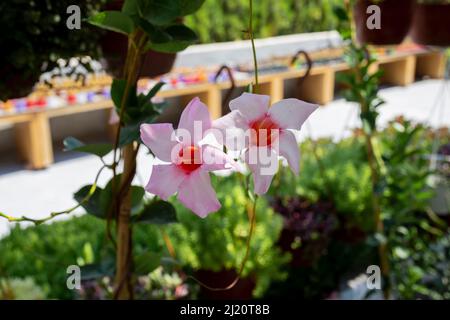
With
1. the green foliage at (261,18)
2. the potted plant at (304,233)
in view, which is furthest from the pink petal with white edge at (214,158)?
the green foliage at (261,18)

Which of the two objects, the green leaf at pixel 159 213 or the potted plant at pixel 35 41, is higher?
the potted plant at pixel 35 41

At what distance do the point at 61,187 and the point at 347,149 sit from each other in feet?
6.49

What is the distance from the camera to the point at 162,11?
52 centimetres

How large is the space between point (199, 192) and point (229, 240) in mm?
1053

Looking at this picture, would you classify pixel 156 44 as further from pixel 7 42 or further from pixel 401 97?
pixel 401 97

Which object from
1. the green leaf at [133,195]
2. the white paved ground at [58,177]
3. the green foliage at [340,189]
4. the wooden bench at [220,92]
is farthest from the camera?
the wooden bench at [220,92]

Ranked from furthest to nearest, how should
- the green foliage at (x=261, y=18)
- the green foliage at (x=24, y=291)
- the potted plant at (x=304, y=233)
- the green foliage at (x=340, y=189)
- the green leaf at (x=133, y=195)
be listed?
the green foliage at (x=261, y=18) → the green foliage at (x=340, y=189) → the potted plant at (x=304, y=233) → the green foliage at (x=24, y=291) → the green leaf at (x=133, y=195)

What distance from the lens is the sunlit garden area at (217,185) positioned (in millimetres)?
418

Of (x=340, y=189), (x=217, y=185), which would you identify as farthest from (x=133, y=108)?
(x=340, y=189)

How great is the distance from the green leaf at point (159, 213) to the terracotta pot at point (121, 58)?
21 centimetres

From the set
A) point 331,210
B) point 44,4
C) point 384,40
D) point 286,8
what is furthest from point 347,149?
point 286,8

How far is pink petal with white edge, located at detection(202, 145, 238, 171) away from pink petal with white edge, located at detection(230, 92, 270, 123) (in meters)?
0.03

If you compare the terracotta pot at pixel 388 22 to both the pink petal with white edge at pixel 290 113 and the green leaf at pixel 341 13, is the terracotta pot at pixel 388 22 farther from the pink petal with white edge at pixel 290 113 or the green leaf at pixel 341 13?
the pink petal with white edge at pixel 290 113
